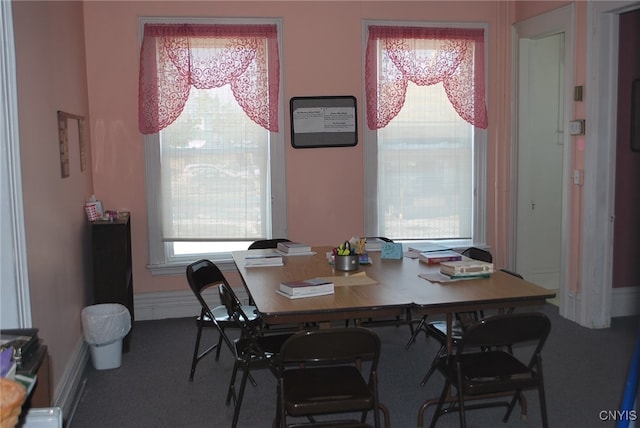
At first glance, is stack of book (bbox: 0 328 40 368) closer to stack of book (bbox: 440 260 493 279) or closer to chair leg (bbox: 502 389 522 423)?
stack of book (bbox: 440 260 493 279)

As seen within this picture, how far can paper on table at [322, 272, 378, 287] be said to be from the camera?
3.86m

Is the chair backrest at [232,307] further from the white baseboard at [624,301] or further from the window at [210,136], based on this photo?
the white baseboard at [624,301]

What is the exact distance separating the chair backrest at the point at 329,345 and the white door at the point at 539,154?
414 cm

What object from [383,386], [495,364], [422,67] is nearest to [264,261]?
[383,386]

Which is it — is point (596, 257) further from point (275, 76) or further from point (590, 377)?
point (275, 76)

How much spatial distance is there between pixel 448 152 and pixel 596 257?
69.2 inches

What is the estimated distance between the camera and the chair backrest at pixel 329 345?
2.92 m

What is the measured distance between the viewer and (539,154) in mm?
6715

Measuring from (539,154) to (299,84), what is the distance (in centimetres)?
257

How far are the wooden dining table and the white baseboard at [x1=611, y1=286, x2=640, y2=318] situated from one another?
2.35 meters

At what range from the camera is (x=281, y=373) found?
3.09m

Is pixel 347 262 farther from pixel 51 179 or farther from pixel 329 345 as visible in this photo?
pixel 51 179

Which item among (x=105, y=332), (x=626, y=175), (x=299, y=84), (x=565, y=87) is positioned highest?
(x=299, y=84)

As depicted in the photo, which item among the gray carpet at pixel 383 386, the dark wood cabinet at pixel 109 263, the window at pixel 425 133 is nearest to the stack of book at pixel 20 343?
the gray carpet at pixel 383 386
